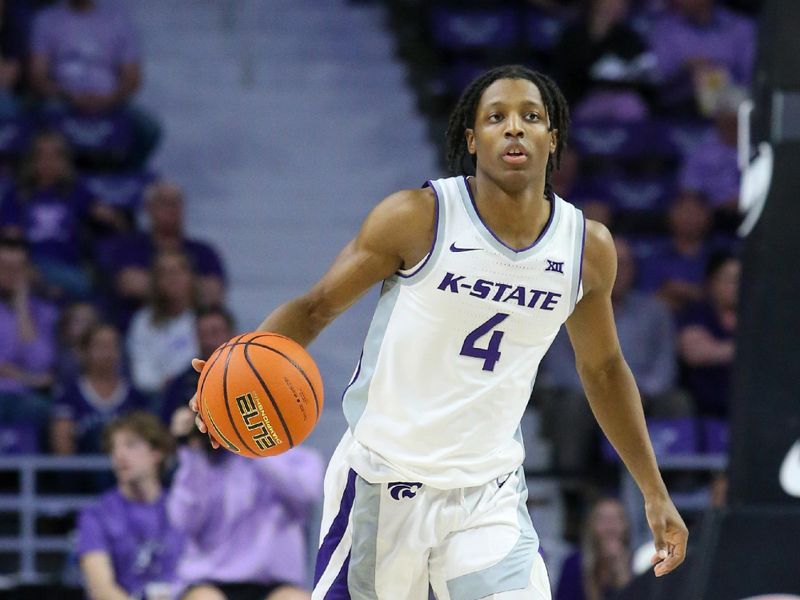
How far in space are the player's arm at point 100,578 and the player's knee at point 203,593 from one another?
1.26 ft

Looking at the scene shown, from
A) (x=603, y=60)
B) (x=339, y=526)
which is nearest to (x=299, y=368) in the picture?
(x=339, y=526)

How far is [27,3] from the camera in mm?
10773

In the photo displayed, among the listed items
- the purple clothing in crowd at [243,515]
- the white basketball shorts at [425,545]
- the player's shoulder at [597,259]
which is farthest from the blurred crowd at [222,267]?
the white basketball shorts at [425,545]

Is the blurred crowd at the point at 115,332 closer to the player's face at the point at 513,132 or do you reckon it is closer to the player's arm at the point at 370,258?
the player's arm at the point at 370,258

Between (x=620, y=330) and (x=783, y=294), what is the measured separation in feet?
10.4

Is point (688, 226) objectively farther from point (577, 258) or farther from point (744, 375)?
point (577, 258)

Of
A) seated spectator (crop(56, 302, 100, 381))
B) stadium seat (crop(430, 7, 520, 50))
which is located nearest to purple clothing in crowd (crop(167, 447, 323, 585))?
seated spectator (crop(56, 302, 100, 381))

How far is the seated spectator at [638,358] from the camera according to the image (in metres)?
8.17

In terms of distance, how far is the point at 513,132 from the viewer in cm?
403

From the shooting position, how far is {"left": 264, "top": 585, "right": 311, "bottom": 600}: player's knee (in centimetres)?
634

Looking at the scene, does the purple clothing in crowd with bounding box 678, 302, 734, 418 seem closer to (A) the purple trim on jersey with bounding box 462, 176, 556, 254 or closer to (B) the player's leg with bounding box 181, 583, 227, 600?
(B) the player's leg with bounding box 181, 583, 227, 600

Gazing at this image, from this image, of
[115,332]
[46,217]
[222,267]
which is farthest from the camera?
[46,217]

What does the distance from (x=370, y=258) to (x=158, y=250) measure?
503cm

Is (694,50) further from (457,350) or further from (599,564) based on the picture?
(457,350)
